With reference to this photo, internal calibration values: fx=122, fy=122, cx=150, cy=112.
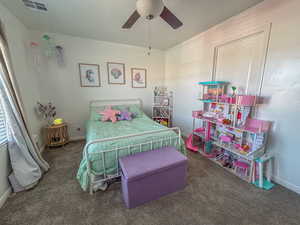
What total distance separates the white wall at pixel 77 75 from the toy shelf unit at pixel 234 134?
2203mm

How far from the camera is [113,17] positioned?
7.07ft

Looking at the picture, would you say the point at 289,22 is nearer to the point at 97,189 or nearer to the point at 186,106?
the point at 186,106

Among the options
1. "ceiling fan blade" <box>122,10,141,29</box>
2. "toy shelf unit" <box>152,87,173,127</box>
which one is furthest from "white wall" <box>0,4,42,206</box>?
"toy shelf unit" <box>152,87,173,127</box>

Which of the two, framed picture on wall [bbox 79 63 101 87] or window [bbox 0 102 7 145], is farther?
framed picture on wall [bbox 79 63 101 87]

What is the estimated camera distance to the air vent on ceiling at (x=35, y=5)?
71.2 inches

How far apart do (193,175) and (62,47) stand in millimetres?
3901

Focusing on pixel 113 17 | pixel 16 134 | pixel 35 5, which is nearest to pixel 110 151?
pixel 16 134

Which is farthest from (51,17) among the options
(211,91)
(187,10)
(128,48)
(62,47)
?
(211,91)

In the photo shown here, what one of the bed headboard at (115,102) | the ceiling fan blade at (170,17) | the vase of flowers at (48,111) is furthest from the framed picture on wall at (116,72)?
the ceiling fan blade at (170,17)

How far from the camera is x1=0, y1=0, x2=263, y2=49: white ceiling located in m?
1.81

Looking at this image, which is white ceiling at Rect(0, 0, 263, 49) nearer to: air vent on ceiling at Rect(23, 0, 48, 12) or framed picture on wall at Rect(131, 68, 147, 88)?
air vent on ceiling at Rect(23, 0, 48, 12)

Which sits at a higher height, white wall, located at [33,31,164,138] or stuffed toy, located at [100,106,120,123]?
white wall, located at [33,31,164,138]

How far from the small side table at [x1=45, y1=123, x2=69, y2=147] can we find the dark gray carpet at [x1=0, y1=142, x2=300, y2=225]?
3.64 feet

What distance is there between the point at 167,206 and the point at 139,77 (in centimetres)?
326
